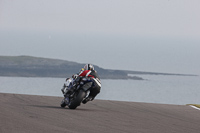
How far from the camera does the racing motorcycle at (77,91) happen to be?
16469mm

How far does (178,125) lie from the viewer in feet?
44.4

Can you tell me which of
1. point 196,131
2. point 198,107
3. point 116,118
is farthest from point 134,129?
point 198,107

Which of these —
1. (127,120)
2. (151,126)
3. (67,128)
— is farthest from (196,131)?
(67,128)

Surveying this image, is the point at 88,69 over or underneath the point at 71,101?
over

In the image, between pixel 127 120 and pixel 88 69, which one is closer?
pixel 127 120

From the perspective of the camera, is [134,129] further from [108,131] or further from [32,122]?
[32,122]

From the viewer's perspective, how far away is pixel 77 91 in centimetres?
1684

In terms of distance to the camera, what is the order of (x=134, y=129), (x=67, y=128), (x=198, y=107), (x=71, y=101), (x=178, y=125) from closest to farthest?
(x=67, y=128) → (x=134, y=129) → (x=178, y=125) → (x=71, y=101) → (x=198, y=107)

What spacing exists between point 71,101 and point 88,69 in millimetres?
1253

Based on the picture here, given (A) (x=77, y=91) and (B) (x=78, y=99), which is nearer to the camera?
(B) (x=78, y=99)

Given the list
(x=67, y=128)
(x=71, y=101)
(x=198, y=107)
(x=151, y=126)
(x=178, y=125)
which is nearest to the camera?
(x=67, y=128)

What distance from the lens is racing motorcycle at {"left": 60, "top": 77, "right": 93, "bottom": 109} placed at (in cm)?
1647

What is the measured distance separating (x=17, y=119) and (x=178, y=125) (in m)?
4.47

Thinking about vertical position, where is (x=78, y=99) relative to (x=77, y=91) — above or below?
below
